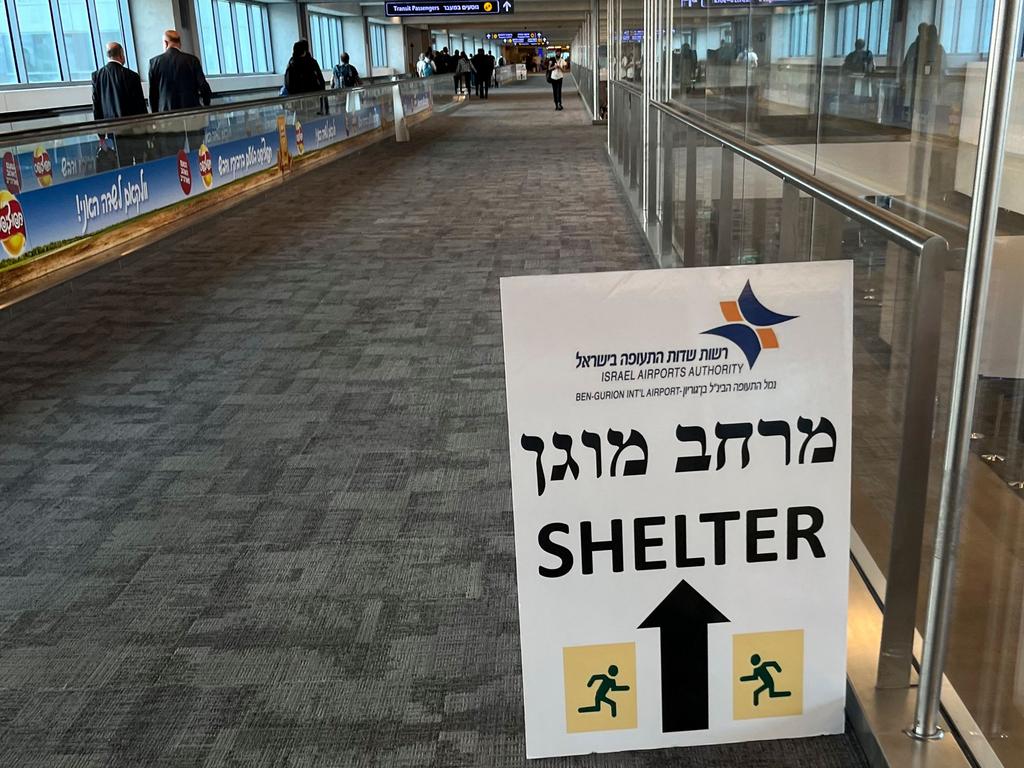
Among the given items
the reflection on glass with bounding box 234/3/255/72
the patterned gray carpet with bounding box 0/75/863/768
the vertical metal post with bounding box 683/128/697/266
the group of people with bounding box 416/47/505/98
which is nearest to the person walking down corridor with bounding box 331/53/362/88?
the group of people with bounding box 416/47/505/98

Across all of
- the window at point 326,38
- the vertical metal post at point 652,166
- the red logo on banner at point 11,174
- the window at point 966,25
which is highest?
the window at point 326,38

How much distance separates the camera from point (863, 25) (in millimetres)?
2383

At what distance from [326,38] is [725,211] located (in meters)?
32.3

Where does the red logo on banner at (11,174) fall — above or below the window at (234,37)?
below

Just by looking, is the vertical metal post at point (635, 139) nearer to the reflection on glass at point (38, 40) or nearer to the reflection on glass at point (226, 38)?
the reflection on glass at point (38, 40)

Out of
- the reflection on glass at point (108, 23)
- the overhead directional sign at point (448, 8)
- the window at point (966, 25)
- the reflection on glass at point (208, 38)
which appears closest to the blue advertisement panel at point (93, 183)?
the window at point (966, 25)

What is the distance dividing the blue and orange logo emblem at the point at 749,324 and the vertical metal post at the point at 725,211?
7.80 feet

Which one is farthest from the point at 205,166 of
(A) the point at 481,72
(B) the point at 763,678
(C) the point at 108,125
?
(A) the point at 481,72

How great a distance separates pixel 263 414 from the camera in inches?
144

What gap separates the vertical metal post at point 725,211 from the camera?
395 centimetres

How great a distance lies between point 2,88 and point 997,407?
16429mm

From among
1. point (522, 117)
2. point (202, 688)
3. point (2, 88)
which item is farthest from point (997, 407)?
point (522, 117)

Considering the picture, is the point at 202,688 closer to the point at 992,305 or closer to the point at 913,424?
the point at 913,424

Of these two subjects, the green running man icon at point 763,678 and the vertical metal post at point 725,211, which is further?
the vertical metal post at point 725,211
